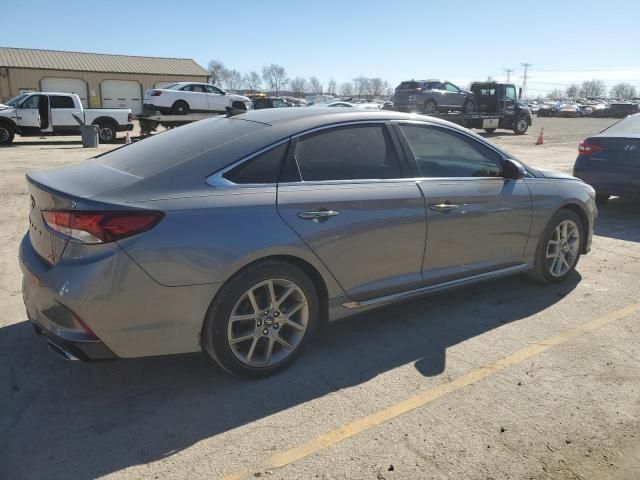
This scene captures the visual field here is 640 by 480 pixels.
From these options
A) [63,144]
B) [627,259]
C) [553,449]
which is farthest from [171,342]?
[63,144]

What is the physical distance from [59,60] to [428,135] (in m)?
53.3

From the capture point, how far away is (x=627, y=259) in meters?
5.85

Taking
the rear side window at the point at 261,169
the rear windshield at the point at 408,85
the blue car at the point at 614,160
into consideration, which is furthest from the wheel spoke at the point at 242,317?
the rear windshield at the point at 408,85

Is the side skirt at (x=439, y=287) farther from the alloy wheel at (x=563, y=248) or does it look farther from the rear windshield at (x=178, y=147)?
the rear windshield at (x=178, y=147)

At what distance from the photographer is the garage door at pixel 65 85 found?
4638cm

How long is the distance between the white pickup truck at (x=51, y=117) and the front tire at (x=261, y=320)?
20378mm

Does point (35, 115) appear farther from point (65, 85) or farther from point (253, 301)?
point (65, 85)

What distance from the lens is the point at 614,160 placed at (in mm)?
7594

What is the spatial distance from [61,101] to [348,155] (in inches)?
816

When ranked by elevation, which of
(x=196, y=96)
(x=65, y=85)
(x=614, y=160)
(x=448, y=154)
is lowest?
(x=614, y=160)

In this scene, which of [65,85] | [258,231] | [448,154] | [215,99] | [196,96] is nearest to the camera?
[258,231]

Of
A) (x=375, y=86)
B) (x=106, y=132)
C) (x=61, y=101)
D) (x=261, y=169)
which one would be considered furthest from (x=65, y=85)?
(x=375, y=86)

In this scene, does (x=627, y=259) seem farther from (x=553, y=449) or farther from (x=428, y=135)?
(x=553, y=449)

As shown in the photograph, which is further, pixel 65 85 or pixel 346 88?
pixel 346 88
